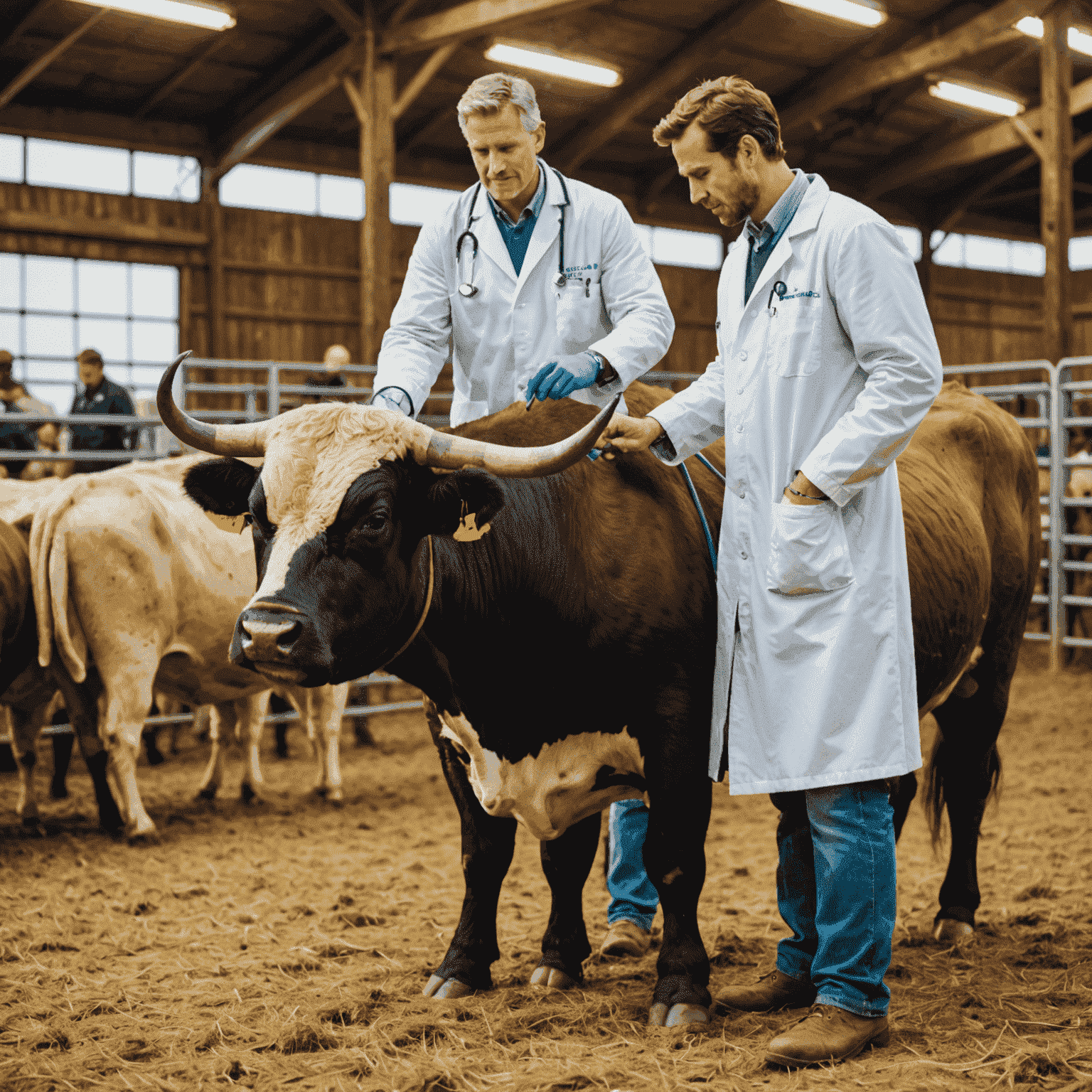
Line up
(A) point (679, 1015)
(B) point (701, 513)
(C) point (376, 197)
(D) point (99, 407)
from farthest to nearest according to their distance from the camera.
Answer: (C) point (376, 197) → (D) point (99, 407) → (B) point (701, 513) → (A) point (679, 1015)

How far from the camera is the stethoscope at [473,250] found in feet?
11.5

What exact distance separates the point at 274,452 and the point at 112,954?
2210mm

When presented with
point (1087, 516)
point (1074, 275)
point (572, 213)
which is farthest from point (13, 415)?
point (1074, 275)

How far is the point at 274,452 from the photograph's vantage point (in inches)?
105

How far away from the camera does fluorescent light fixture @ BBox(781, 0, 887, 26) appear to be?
13.9 m

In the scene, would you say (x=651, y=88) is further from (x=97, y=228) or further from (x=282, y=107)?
(x=97, y=228)

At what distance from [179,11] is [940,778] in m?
11.7

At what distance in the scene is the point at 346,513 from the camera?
2602mm

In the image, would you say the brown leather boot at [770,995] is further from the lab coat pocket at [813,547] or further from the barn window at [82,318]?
the barn window at [82,318]

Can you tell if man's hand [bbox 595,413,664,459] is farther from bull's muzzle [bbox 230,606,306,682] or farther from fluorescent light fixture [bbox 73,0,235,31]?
fluorescent light fixture [bbox 73,0,235,31]

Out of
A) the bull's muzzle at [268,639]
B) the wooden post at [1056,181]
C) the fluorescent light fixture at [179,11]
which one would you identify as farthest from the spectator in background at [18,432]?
the wooden post at [1056,181]

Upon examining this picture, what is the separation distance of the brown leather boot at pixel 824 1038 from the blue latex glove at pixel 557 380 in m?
1.57

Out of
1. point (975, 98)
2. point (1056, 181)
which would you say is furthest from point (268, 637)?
point (975, 98)

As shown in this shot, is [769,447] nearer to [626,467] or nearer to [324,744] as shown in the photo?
[626,467]
